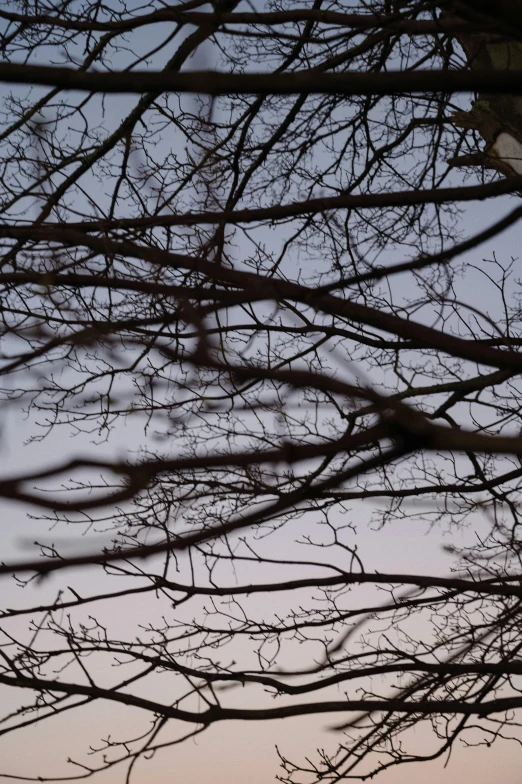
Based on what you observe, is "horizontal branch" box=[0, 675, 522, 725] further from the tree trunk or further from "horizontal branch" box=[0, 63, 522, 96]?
the tree trunk

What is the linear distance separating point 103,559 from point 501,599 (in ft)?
11.7

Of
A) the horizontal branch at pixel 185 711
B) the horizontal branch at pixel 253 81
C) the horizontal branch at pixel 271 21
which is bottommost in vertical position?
the horizontal branch at pixel 185 711

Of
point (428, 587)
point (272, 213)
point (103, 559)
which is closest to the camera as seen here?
point (103, 559)

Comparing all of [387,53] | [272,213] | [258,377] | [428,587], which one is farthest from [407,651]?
[387,53]

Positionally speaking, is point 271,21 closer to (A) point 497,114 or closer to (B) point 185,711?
(A) point 497,114

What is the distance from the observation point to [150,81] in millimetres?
2227

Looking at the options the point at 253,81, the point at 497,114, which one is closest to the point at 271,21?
the point at 497,114

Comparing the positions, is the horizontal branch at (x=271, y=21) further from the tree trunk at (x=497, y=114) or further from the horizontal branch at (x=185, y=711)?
the horizontal branch at (x=185, y=711)

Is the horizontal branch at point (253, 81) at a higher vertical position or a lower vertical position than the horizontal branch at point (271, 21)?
lower

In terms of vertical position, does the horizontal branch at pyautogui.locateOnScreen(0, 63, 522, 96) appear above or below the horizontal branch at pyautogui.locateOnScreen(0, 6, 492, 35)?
below

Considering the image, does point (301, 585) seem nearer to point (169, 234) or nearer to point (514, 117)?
point (169, 234)

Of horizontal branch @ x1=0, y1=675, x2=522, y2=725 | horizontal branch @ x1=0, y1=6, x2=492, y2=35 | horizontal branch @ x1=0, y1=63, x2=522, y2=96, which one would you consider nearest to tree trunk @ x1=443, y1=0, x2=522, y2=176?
horizontal branch @ x1=0, y1=6, x2=492, y2=35

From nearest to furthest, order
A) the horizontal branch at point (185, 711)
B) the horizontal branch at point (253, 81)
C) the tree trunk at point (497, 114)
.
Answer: the horizontal branch at point (253, 81), the horizontal branch at point (185, 711), the tree trunk at point (497, 114)

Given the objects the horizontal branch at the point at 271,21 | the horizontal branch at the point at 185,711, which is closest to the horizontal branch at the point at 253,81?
the horizontal branch at the point at 271,21
